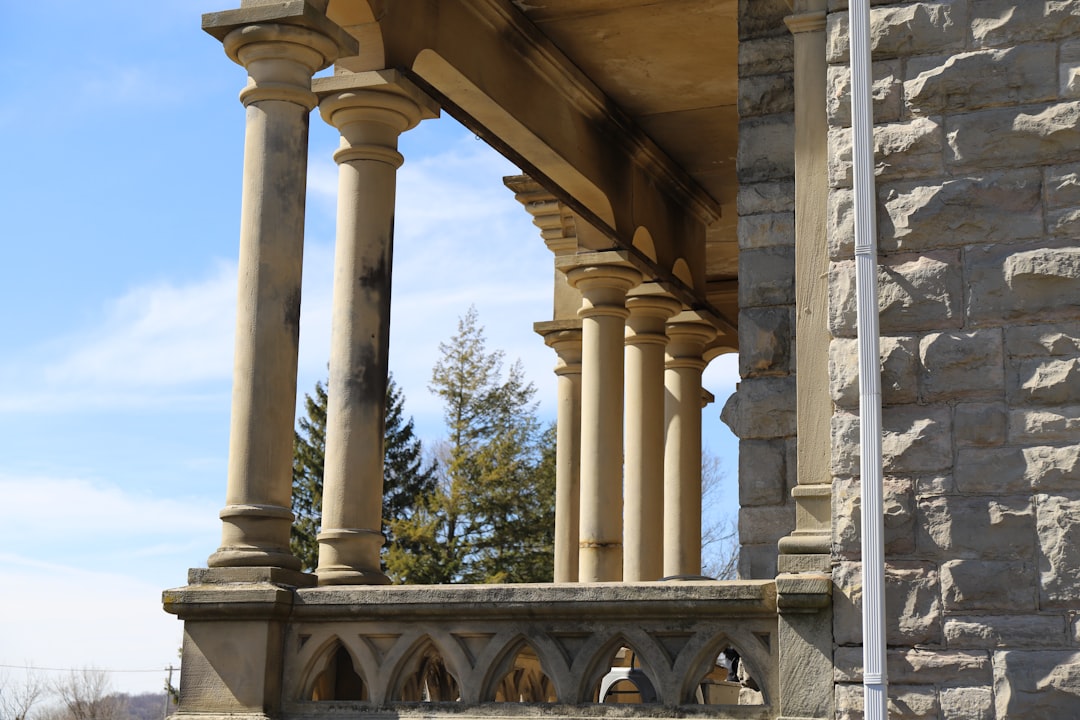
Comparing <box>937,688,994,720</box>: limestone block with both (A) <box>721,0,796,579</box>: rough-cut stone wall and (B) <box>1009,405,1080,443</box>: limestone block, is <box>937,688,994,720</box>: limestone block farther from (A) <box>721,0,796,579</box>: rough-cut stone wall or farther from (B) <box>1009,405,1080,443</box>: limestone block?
(A) <box>721,0,796,579</box>: rough-cut stone wall

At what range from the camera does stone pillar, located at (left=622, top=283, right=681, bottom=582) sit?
2097 cm

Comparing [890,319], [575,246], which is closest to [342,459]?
[890,319]

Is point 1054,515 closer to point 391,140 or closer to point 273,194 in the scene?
point 273,194

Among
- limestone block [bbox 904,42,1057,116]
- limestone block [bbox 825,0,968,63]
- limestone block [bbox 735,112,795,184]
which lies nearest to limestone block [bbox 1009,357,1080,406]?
limestone block [bbox 904,42,1057,116]

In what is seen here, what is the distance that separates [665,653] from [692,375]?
15381mm

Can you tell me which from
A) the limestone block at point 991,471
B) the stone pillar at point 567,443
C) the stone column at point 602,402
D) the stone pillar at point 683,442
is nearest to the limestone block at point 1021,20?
the limestone block at point 991,471

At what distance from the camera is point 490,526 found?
53844mm

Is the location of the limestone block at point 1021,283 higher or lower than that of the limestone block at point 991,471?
higher

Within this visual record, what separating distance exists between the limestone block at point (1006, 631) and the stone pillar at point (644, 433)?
12.4 metres

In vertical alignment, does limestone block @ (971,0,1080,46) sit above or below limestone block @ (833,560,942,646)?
above

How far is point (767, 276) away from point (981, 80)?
2.63m

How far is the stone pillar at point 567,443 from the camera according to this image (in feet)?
71.6

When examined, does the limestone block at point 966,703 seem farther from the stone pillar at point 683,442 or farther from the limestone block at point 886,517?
the stone pillar at point 683,442

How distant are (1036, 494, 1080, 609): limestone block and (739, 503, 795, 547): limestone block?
289cm
